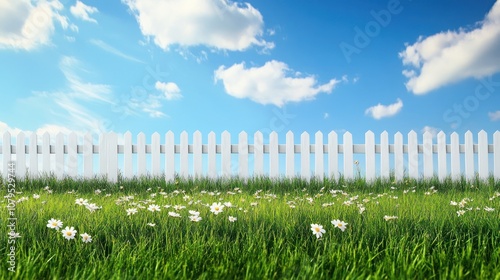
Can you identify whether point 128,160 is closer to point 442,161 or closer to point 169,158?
point 169,158

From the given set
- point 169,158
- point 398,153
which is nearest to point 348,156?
point 398,153

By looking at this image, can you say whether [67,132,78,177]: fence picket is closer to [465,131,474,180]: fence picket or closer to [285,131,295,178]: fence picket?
[285,131,295,178]: fence picket

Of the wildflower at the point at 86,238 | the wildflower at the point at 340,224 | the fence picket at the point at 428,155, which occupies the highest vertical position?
the fence picket at the point at 428,155

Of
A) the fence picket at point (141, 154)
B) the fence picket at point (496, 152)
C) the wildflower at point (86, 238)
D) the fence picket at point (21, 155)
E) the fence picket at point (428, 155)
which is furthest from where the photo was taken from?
the fence picket at point (496, 152)

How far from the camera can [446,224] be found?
3.36 metres

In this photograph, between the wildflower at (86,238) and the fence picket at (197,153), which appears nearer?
the wildflower at (86,238)

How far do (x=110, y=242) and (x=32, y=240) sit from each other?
53cm

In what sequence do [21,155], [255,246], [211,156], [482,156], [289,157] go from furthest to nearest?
1. [482,156]
2. [21,155]
3. [289,157]
4. [211,156]
5. [255,246]

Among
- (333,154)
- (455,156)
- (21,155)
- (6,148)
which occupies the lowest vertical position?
(455,156)

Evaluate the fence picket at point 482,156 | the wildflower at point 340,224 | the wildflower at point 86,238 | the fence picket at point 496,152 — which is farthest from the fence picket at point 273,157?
the wildflower at point 86,238

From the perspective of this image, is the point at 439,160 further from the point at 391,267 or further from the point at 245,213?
the point at 391,267

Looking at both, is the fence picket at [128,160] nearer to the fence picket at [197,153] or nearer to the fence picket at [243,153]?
the fence picket at [197,153]

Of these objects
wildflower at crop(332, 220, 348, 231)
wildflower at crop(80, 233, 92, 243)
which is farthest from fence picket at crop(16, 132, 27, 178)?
wildflower at crop(332, 220, 348, 231)

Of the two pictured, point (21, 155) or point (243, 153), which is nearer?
point (243, 153)
